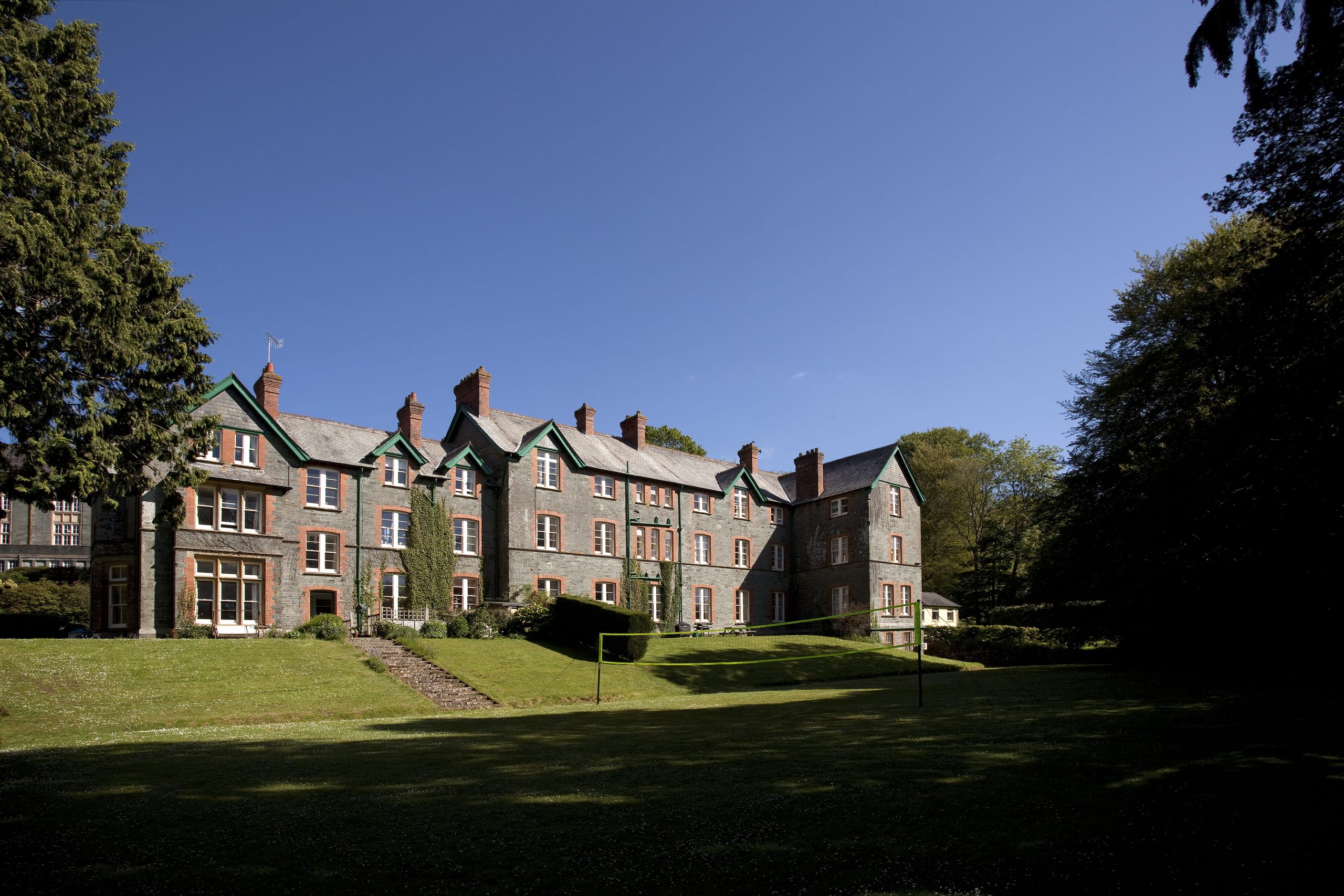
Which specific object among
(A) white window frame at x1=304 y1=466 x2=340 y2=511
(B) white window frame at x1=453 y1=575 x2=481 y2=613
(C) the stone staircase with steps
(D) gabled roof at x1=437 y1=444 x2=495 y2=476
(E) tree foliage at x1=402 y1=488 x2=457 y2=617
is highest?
(D) gabled roof at x1=437 y1=444 x2=495 y2=476

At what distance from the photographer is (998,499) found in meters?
63.8

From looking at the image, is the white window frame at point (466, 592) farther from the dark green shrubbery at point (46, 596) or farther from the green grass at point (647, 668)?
the dark green shrubbery at point (46, 596)

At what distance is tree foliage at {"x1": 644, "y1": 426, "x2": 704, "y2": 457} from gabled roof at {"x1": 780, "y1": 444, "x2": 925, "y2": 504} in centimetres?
1574

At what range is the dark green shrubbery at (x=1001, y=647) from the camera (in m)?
38.7

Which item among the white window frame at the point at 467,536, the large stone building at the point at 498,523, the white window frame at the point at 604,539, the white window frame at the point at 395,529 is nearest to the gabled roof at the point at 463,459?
the large stone building at the point at 498,523

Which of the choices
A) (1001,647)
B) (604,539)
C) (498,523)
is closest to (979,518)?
(1001,647)

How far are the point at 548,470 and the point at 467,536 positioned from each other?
5060 millimetres

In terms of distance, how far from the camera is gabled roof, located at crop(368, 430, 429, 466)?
37156 millimetres

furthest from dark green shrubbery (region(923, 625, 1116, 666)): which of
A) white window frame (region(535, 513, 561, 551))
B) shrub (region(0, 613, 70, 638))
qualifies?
shrub (region(0, 613, 70, 638))

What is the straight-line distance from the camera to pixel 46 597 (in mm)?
43812

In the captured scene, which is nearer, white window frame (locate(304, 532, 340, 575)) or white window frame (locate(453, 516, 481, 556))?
white window frame (locate(304, 532, 340, 575))

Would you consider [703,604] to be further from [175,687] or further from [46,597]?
[46,597]

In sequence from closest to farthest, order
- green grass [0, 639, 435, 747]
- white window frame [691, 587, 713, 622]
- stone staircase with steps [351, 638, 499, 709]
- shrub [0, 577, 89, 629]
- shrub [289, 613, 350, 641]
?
green grass [0, 639, 435, 747] < stone staircase with steps [351, 638, 499, 709] < shrub [289, 613, 350, 641] < shrub [0, 577, 89, 629] < white window frame [691, 587, 713, 622]

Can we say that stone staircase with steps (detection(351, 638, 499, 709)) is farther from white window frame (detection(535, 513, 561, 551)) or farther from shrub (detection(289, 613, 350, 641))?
white window frame (detection(535, 513, 561, 551))
